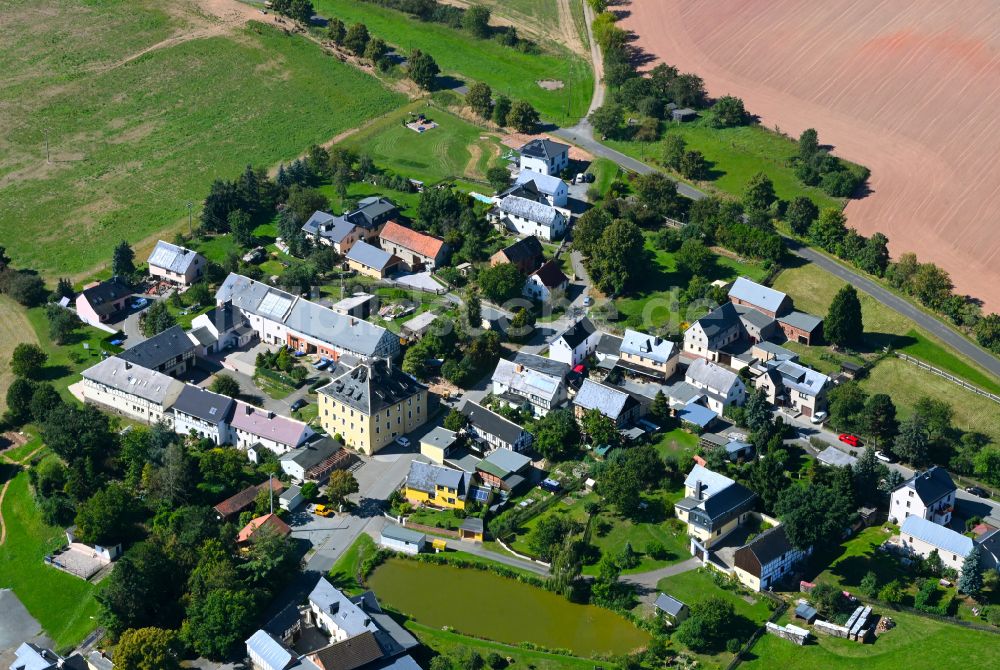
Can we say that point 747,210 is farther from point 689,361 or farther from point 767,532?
point 767,532

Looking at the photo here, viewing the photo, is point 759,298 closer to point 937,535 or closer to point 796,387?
point 796,387

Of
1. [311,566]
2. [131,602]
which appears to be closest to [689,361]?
[311,566]

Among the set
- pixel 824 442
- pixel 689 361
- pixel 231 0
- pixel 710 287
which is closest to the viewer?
pixel 824 442

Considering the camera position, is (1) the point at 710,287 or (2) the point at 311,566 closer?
(2) the point at 311,566

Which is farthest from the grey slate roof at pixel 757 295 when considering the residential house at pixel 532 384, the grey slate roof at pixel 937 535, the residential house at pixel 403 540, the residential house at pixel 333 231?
the residential house at pixel 403 540

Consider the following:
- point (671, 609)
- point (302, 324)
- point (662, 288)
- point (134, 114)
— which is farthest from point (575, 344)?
point (134, 114)

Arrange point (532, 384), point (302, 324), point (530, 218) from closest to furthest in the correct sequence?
point (532, 384), point (302, 324), point (530, 218)
